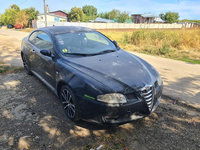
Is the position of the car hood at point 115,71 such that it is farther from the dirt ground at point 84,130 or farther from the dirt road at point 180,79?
the dirt road at point 180,79

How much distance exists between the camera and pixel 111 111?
2.47 meters

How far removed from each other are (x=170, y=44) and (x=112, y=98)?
976 cm

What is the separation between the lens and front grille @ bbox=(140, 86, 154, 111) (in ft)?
8.63

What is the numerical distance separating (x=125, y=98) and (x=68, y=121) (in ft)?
4.29

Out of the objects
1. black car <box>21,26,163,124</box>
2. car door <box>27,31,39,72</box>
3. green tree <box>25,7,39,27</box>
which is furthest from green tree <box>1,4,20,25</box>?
black car <box>21,26,163,124</box>

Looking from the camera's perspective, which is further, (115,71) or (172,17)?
(172,17)

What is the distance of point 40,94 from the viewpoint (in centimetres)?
418

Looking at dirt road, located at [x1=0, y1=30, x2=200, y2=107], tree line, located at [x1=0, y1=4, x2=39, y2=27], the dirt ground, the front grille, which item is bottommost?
the dirt ground

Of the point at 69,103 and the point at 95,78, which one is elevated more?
the point at 95,78

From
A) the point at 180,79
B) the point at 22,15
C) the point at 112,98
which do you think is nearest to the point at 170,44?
the point at 180,79

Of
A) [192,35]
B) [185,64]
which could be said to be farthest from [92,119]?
[192,35]

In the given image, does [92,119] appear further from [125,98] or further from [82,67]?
[82,67]

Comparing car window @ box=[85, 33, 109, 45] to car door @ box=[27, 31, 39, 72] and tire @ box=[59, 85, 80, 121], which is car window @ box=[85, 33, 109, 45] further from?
tire @ box=[59, 85, 80, 121]

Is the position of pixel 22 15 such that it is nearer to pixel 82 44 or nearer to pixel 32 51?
pixel 32 51
